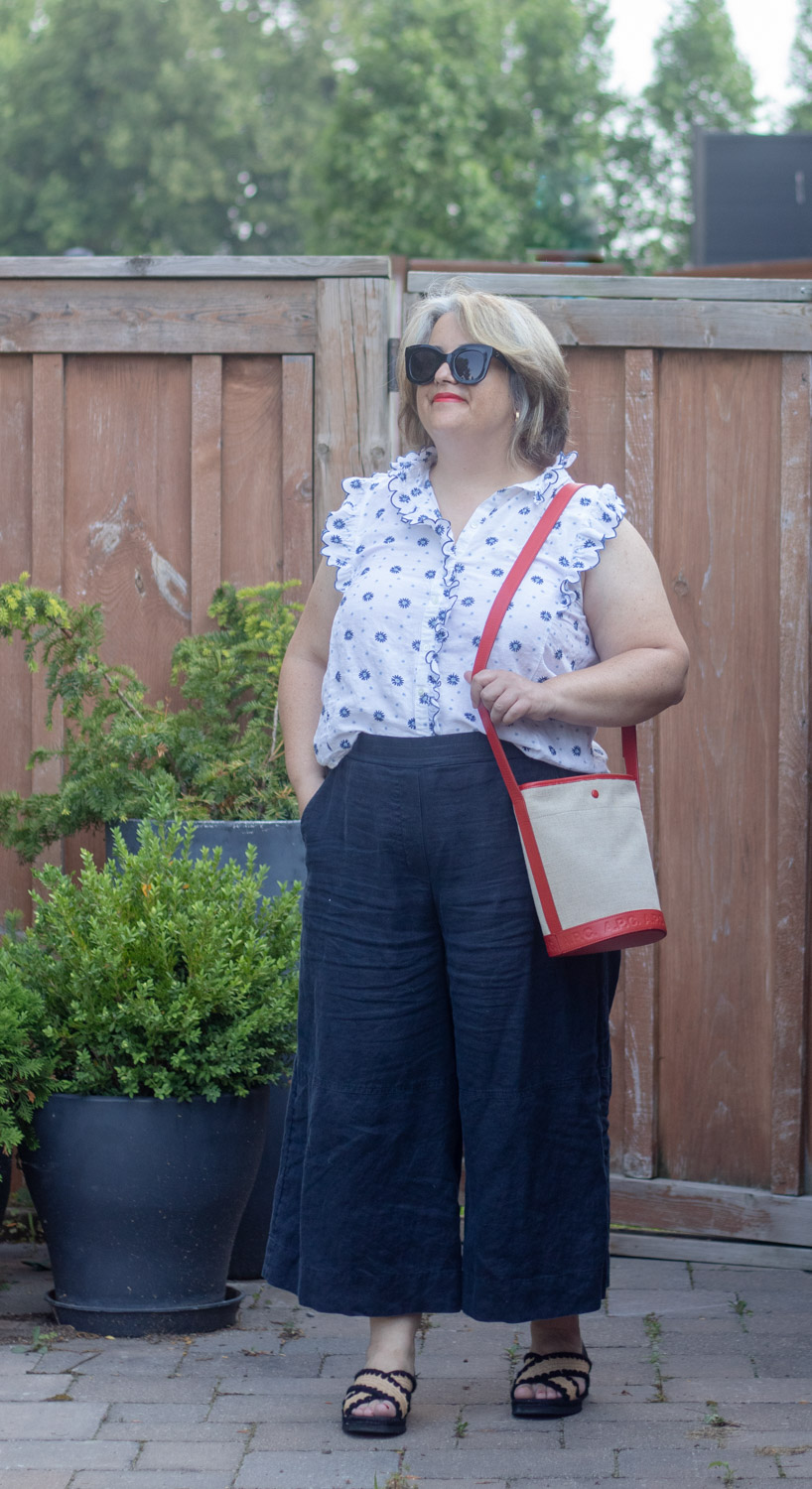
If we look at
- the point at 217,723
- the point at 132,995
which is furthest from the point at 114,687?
the point at 132,995

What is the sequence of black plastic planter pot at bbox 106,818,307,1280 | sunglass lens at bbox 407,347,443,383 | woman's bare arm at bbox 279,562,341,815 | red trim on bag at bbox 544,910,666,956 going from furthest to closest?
black plastic planter pot at bbox 106,818,307,1280, woman's bare arm at bbox 279,562,341,815, sunglass lens at bbox 407,347,443,383, red trim on bag at bbox 544,910,666,956

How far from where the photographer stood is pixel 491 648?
2.32 metres

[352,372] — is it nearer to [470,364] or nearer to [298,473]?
[298,473]

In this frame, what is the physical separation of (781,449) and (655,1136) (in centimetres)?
164

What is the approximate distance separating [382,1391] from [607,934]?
85 centimetres

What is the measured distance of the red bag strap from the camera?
224cm

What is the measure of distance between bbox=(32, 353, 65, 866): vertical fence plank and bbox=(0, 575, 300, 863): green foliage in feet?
0.44

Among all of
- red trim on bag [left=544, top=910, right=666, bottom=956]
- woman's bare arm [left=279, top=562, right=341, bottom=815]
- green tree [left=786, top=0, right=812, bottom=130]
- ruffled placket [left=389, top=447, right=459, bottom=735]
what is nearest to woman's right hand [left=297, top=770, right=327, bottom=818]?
woman's bare arm [left=279, top=562, right=341, bottom=815]

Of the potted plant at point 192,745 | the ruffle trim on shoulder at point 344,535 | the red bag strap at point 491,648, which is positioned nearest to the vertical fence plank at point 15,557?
the potted plant at point 192,745

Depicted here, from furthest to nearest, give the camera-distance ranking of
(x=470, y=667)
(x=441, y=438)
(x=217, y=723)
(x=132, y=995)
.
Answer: (x=217, y=723)
(x=132, y=995)
(x=441, y=438)
(x=470, y=667)

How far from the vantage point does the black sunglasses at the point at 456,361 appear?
7.95 ft

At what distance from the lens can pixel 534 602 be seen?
2.35 m

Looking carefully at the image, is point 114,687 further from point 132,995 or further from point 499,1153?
point 499,1153

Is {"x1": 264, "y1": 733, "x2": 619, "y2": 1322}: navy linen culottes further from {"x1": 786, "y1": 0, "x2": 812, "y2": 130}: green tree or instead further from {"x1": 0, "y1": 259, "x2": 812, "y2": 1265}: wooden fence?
{"x1": 786, "y1": 0, "x2": 812, "y2": 130}: green tree
